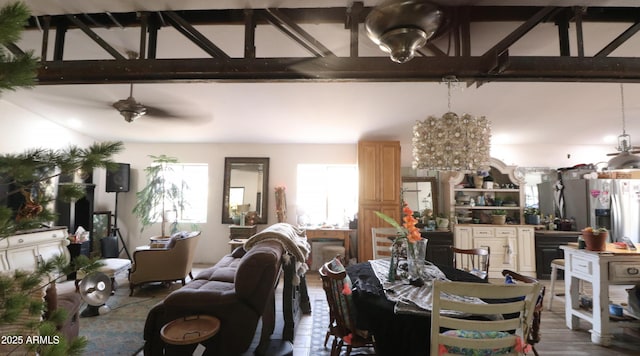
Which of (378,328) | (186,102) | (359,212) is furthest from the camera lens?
(359,212)

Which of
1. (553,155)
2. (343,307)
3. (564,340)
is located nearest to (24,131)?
(343,307)

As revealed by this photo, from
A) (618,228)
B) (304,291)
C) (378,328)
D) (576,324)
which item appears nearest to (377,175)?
(304,291)

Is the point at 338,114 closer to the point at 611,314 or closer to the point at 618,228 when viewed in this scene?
the point at 611,314

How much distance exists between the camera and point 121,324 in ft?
9.62

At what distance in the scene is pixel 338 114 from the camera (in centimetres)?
416

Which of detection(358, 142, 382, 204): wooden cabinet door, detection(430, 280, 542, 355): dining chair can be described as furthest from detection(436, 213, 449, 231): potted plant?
detection(430, 280, 542, 355): dining chair

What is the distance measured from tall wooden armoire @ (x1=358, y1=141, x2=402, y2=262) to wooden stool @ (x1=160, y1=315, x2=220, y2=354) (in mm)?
3099

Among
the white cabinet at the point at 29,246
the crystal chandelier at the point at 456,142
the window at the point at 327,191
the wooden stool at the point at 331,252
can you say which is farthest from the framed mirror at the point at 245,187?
the crystal chandelier at the point at 456,142

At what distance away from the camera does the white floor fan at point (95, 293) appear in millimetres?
2893

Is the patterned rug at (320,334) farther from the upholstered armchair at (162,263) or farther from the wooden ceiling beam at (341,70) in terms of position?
the wooden ceiling beam at (341,70)

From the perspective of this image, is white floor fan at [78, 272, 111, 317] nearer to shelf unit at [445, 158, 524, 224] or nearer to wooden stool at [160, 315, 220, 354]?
wooden stool at [160, 315, 220, 354]

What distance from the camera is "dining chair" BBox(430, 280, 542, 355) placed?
53.1 inches

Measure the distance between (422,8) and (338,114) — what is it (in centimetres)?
305

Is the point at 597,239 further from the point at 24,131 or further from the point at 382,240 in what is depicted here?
the point at 24,131
